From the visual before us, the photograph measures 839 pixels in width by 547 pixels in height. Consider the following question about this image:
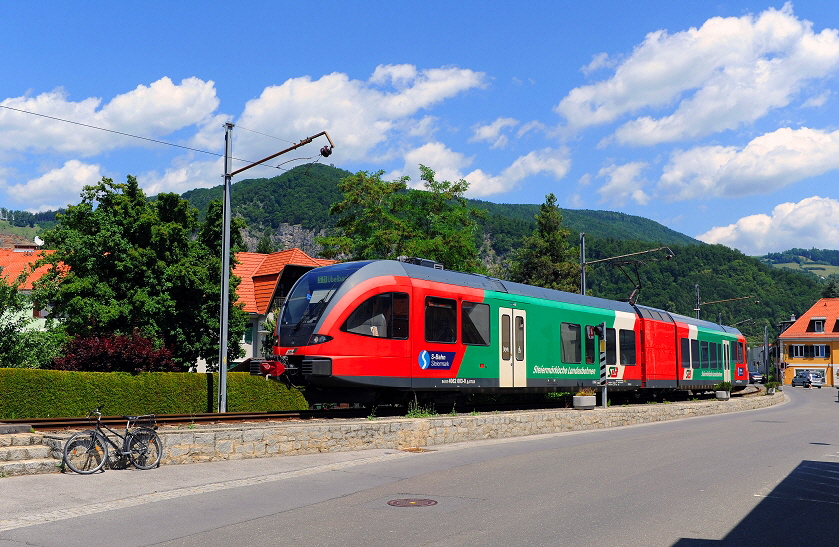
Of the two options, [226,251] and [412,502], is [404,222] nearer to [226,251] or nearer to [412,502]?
[226,251]

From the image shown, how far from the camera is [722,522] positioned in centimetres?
822

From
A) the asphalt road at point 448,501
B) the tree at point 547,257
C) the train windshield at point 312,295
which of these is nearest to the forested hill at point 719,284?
the tree at point 547,257

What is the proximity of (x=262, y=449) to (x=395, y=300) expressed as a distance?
4827 millimetres

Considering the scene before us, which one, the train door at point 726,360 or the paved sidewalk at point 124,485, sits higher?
the train door at point 726,360

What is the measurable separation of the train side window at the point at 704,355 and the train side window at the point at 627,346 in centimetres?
831

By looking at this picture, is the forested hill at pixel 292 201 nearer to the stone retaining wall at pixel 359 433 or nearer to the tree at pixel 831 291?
the tree at pixel 831 291

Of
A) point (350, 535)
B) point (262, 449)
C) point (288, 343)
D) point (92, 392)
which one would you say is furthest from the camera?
point (92, 392)

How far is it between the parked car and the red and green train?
67.8m

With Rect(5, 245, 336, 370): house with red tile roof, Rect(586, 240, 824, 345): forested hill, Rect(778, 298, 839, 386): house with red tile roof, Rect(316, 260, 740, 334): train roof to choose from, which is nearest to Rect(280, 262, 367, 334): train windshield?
Rect(316, 260, 740, 334): train roof

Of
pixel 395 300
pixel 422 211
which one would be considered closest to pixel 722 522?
pixel 395 300

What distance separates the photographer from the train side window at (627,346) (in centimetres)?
2653

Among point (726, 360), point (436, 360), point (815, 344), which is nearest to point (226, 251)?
point (436, 360)

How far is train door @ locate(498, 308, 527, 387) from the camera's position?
1986cm

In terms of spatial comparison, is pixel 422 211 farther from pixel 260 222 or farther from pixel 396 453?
pixel 260 222
